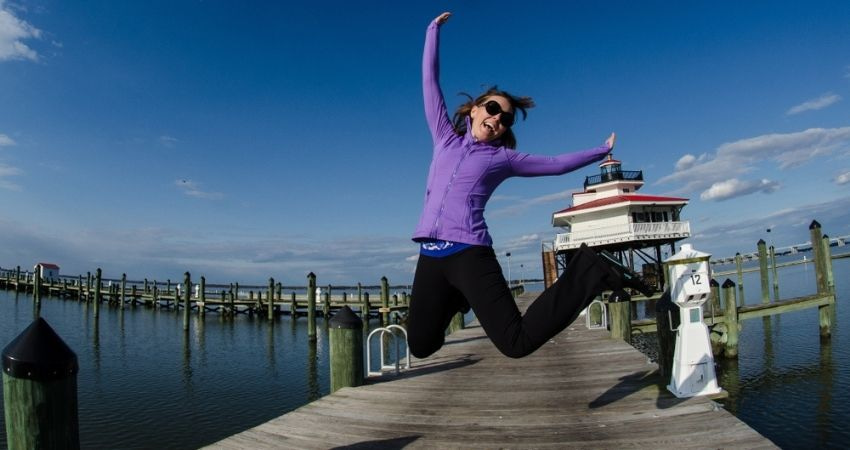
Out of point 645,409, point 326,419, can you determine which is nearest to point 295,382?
point 326,419

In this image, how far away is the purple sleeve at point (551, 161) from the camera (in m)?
3.12

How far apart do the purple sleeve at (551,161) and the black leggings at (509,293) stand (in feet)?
1.76

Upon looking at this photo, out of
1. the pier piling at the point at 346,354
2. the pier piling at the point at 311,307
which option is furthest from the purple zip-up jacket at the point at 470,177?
the pier piling at the point at 311,307

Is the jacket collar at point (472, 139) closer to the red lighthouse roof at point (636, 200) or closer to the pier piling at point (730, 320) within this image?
the pier piling at point (730, 320)

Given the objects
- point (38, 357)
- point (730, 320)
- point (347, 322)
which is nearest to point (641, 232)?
point (730, 320)

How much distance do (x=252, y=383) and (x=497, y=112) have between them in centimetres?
1525

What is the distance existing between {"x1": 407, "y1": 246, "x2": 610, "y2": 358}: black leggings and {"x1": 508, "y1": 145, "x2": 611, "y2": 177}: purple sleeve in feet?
1.76

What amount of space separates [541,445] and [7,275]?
85.3 meters

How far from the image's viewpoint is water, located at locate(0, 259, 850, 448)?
34.3ft

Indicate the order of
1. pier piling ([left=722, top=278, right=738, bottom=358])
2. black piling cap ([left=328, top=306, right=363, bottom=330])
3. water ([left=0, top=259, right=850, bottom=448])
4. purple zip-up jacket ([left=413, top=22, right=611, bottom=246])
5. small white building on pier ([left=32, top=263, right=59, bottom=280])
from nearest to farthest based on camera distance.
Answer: purple zip-up jacket ([left=413, top=22, right=611, bottom=246])
black piling cap ([left=328, top=306, right=363, bottom=330])
water ([left=0, top=259, right=850, bottom=448])
pier piling ([left=722, top=278, right=738, bottom=358])
small white building on pier ([left=32, top=263, right=59, bottom=280])

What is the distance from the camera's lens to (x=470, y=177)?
310 cm

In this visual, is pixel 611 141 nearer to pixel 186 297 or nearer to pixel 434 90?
pixel 434 90

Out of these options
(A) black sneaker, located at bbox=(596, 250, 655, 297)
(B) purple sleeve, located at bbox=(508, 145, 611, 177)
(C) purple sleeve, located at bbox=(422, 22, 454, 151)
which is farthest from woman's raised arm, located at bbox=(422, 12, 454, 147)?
(A) black sneaker, located at bbox=(596, 250, 655, 297)

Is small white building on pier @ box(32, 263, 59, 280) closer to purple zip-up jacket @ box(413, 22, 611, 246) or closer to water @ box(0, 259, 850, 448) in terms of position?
water @ box(0, 259, 850, 448)
